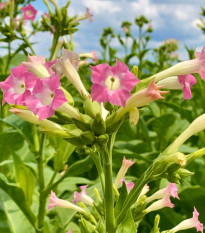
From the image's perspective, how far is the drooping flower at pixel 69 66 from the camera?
888 millimetres

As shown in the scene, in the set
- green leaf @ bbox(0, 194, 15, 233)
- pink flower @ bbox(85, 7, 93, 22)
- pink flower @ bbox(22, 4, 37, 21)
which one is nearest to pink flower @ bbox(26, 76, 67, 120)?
green leaf @ bbox(0, 194, 15, 233)

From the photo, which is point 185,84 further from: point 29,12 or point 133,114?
point 29,12

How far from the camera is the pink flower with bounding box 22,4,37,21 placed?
8.62 feet

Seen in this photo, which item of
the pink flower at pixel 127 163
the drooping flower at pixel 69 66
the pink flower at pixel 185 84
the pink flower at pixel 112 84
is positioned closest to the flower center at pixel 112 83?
the pink flower at pixel 112 84

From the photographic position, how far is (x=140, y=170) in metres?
2.31

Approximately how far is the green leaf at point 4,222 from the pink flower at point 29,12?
1.45 meters

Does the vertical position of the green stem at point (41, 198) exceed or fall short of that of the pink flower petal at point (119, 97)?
it falls short

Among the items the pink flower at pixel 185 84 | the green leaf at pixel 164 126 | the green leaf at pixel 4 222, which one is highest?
the pink flower at pixel 185 84

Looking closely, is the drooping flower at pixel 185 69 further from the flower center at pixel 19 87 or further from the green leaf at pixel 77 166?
the green leaf at pixel 77 166

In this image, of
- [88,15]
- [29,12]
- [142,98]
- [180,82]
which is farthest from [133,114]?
[29,12]

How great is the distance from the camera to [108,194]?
2.95 ft

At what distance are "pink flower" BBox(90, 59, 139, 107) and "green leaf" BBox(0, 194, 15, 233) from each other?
98cm

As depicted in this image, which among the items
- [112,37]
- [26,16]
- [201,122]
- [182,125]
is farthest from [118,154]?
[112,37]

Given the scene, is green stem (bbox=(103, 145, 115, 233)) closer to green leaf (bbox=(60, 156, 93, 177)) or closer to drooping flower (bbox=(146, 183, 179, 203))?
drooping flower (bbox=(146, 183, 179, 203))
